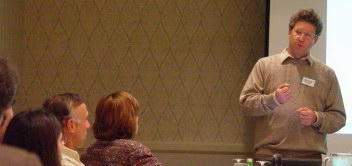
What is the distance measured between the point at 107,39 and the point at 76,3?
1.20 feet

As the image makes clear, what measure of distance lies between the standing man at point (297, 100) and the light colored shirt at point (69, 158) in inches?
46.5

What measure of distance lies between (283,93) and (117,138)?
0.93 meters

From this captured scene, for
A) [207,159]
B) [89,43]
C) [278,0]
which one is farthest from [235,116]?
[89,43]

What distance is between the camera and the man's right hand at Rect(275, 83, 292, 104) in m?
2.78

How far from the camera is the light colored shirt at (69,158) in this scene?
77.9 inches

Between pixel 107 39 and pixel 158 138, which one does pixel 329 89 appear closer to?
pixel 158 138

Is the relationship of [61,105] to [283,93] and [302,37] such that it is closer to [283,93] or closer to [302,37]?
[283,93]

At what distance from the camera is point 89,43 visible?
416cm

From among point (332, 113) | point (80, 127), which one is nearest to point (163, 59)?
point (332, 113)

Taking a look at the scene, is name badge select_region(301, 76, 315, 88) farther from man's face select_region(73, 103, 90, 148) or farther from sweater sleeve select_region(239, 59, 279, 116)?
man's face select_region(73, 103, 90, 148)

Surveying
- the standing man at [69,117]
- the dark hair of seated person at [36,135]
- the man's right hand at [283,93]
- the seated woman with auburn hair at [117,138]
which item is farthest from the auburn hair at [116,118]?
the dark hair of seated person at [36,135]

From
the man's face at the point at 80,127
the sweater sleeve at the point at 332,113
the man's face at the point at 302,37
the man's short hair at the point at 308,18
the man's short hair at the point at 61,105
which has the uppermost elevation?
the man's short hair at the point at 308,18

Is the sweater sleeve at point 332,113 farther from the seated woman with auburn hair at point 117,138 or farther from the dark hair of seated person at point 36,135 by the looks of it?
the dark hair of seated person at point 36,135

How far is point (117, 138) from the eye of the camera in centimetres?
232
